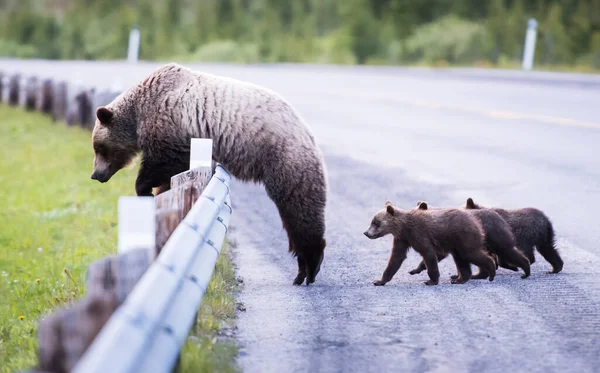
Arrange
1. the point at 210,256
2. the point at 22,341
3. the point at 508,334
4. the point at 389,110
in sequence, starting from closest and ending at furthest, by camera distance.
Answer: the point at 210,256
the point at 508,334
the point at 22,341
the point at 389,110

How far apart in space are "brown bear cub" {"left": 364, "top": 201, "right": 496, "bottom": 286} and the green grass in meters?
1.26

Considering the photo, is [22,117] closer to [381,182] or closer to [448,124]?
[448,124]

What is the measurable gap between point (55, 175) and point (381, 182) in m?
6.14

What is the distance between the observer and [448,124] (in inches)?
648

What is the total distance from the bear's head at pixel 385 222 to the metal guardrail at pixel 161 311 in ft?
8.47

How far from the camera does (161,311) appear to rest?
3359 millimetres

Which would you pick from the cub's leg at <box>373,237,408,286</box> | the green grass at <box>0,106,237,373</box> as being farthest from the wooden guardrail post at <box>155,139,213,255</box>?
the cub's leg at <box>373,237,408,286</box>

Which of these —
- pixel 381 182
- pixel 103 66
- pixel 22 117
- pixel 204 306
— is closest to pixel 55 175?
pixel 381 182

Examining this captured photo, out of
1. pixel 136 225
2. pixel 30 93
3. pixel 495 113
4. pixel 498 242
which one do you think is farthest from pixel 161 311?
pixel 30 93

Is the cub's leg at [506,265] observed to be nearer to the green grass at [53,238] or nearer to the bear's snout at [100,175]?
the green grass at [53,238]

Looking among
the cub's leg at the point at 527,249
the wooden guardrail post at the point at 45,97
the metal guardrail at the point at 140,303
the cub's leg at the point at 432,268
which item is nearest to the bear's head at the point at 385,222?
the cub's leg at the point at 432,268

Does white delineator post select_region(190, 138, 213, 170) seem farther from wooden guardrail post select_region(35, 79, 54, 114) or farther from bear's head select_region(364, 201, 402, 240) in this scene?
wooden guardrail post select_region(35, 79, 54, 114)

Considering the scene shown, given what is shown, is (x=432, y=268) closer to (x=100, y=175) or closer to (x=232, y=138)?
(x=232, y=138)

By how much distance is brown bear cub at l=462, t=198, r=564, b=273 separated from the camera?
7113mm
